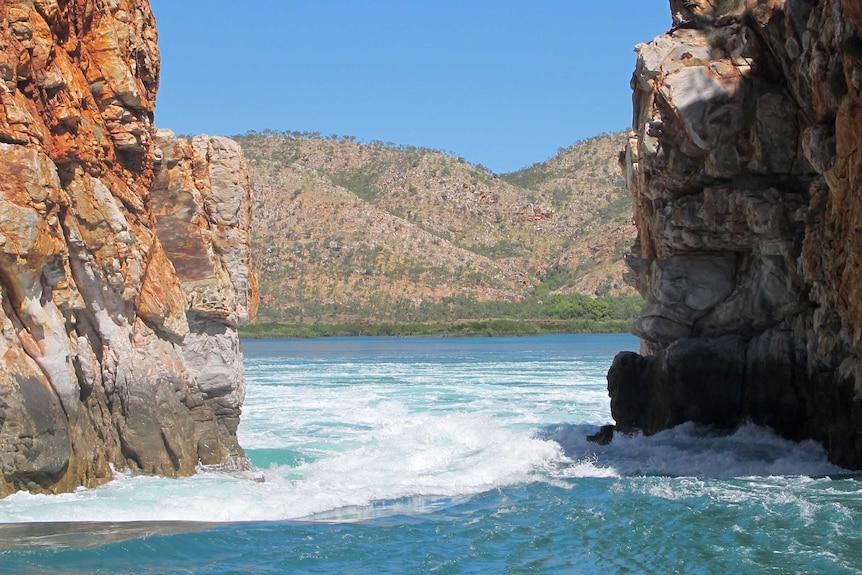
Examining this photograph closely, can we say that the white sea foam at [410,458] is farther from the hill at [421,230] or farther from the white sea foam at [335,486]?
the hill at [421,230]

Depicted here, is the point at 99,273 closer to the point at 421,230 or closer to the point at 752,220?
the point at 752,220

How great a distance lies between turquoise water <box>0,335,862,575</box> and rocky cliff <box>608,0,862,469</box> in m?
1.09

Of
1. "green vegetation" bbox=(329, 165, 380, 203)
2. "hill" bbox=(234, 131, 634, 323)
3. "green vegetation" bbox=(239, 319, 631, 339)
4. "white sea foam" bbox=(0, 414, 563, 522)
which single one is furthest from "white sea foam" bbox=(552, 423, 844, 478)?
"green vegetation" bbox=(329, 165, 380, 203)

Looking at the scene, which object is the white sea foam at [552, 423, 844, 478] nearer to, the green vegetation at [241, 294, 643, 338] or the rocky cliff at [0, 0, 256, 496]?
the rocky cliff at [0, 0, 256, 496]

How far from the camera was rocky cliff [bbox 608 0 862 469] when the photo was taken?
1709 cm

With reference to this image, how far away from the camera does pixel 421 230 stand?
115m

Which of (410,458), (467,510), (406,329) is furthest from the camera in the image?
(406,329)

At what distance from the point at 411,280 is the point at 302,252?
1098 centimetres

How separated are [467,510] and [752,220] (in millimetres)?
8928

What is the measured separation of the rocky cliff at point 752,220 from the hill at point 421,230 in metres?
79.5

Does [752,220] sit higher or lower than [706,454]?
higher

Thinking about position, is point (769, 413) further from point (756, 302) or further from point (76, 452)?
Answer: point (76, 452)

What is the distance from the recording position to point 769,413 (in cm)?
2031

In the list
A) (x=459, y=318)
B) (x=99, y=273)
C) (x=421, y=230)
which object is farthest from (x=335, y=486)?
(x=421, y=230)
